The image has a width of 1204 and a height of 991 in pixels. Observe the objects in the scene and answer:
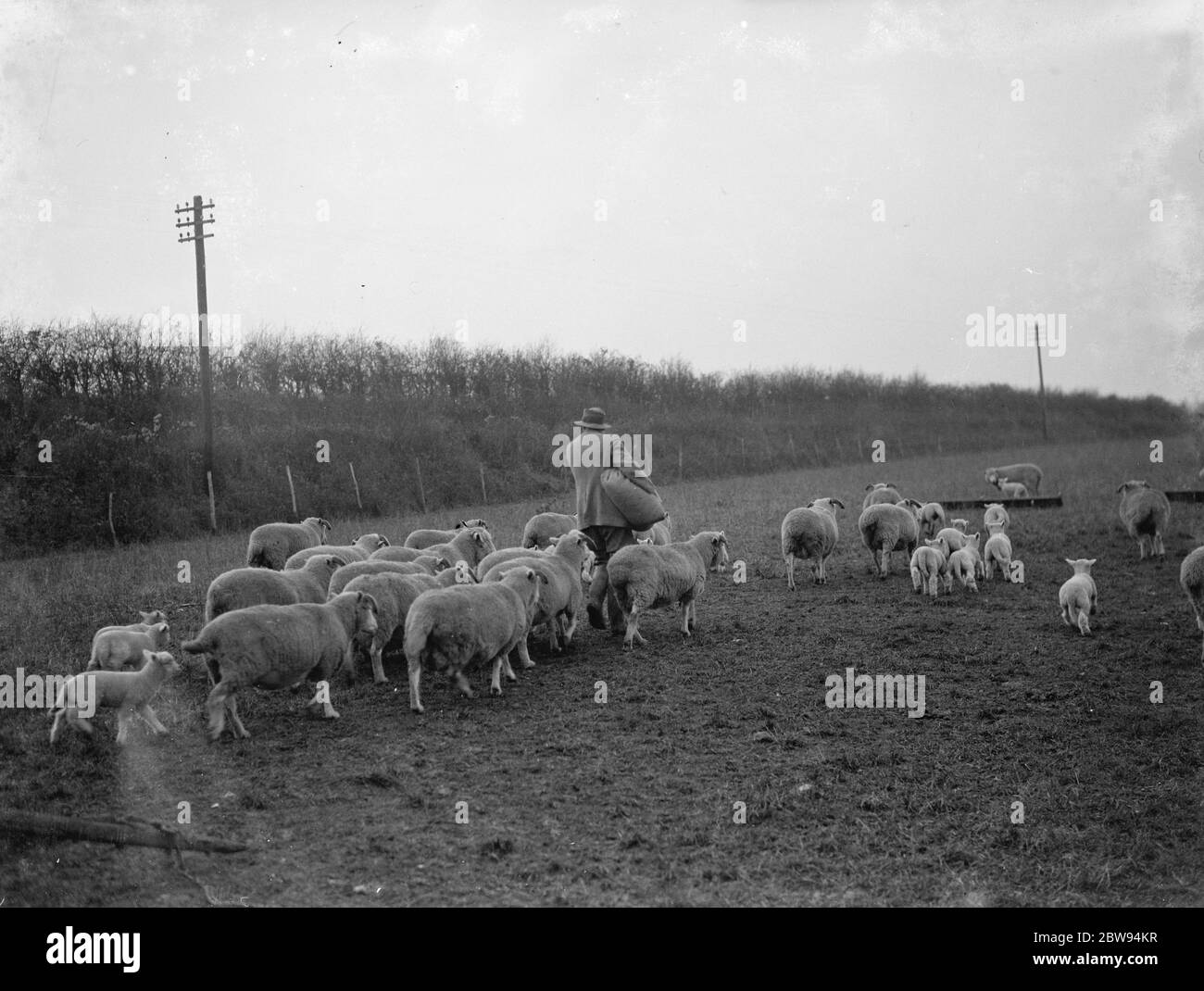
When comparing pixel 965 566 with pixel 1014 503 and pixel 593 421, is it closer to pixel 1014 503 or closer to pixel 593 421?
pixel 593 421

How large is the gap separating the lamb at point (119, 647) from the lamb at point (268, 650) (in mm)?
1132

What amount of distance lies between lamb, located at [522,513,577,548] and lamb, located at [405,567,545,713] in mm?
5084

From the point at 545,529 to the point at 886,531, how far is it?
482 centimetres

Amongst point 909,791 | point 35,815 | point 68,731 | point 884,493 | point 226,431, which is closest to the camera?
point 35,815

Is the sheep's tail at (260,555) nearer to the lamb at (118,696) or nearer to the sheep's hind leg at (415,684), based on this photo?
the lamb at (118,696)

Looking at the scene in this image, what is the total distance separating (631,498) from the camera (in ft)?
36.6

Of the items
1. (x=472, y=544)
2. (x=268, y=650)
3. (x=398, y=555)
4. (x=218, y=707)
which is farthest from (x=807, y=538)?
(x=218, y=707)

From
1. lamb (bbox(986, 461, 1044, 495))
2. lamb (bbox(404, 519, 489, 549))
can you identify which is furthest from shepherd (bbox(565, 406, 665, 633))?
lamb (bbox(986, 461, 1044, 495))

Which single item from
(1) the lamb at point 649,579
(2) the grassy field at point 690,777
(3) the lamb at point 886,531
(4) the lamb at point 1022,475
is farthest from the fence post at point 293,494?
(4) the lamb at point 1022,475

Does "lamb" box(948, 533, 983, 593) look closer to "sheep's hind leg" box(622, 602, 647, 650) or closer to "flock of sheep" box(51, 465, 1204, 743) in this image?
"flock of sheep" box(51, 465, 1204, 743)

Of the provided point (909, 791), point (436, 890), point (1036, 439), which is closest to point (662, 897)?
point (436, 890)

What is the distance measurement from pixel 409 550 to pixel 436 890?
7.28 metres

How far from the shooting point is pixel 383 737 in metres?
7.61
